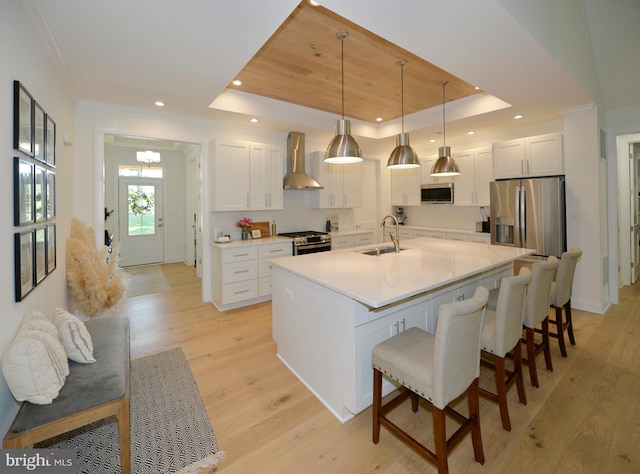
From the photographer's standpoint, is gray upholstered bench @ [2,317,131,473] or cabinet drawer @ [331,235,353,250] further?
cabinet drawer @ [331,235,353,250]

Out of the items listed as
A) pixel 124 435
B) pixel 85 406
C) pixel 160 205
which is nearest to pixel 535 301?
pixel 124 435

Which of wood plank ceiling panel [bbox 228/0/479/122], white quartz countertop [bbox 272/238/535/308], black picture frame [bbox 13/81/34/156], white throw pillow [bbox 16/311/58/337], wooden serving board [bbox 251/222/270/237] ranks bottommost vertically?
white throw pillow [bbox 16/311/58/337]

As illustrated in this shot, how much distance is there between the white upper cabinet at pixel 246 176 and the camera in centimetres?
417

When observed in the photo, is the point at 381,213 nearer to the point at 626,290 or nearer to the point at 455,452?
the point at 626,290

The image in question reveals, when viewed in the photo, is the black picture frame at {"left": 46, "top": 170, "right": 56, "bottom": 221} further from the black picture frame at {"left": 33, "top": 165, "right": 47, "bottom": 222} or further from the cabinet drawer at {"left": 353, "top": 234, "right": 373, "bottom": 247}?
the cabinet drawer at {"left": 353, "top": 234, "right": 373, "bottom": 247}

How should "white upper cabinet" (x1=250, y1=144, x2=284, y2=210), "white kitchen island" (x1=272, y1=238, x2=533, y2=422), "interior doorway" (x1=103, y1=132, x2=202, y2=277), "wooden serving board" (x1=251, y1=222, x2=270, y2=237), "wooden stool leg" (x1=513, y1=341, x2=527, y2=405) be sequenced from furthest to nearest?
"interior doorway" (x1=103, y1=132, x2=202, y2=277), "wooden serving board" (x1=251, y1=222, x2=270, y2=237), "white upper cabinet" (x1=250, y1=144, x2=284, y2=210), "wooden stool leg" (x1=513, y1=341, x2=527, y2=405), "white kitchen island" (x1=272, y1=238, x2=533, y2=422)

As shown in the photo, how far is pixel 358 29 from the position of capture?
2451mm

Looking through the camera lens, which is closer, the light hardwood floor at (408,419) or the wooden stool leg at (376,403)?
the light hardwood floor at (408,419)

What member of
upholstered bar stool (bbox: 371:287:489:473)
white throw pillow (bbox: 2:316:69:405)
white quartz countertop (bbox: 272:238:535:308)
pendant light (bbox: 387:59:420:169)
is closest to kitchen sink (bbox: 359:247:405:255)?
white quartz countertop (bbox: 272:238:535:308)

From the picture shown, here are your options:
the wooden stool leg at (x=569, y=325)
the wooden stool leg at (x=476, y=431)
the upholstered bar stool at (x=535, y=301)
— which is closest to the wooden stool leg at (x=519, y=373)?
the upholstered bar stool at (x=535, y=301)

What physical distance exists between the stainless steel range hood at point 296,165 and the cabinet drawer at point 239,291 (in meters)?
1.65

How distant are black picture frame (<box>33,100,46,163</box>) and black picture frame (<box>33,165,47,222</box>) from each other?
88 millimetres

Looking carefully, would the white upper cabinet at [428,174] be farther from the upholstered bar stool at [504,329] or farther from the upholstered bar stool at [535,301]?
the upholstered bar stool at [504,329]

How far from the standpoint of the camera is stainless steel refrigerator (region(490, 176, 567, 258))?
12.7 ft
